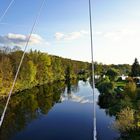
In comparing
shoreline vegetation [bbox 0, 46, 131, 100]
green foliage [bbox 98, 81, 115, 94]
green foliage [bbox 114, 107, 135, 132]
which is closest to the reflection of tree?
shoreline vegetation [bbox 0, 46, 131, 100]

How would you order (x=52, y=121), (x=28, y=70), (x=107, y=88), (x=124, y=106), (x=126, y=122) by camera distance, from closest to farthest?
(x=126, y=122) < (x=52, y=121) < (x=124, y=106) < (x=107, y=88) < (x=28, y=70)

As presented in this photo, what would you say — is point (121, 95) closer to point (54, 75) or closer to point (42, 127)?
point (42, 127)

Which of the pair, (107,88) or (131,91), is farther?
(107,88)

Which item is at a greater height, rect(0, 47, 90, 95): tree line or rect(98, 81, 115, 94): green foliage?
rect(0, 47, 90, 95): tree line

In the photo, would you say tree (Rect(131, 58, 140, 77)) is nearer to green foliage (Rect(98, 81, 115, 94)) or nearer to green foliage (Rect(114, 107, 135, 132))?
green foliage (Rect(98, 81, 115, 94))

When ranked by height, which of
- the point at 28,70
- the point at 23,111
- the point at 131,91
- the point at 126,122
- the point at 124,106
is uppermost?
the point at 28,70

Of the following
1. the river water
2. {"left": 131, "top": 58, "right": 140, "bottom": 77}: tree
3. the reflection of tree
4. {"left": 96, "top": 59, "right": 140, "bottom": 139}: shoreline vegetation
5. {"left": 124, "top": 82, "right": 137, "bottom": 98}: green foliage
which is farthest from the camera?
{"left": 131, "top": 58, "right": 140, "bottom": 77}: tree

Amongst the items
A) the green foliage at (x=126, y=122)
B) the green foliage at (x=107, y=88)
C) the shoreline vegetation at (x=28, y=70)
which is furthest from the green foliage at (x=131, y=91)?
the shoreline vegetation at (x=28, y=70)

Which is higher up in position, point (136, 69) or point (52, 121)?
point (136, 69)

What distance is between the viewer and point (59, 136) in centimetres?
2175

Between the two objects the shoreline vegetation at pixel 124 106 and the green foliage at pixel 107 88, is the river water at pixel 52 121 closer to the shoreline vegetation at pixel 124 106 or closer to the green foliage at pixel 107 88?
the shoreline vegetation at pixel 124 106

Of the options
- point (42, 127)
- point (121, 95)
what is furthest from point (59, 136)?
point (121, 95)

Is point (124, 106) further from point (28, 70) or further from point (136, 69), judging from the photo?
point (136, 69)

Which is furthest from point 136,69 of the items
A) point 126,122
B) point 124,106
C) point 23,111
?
point 126,122
